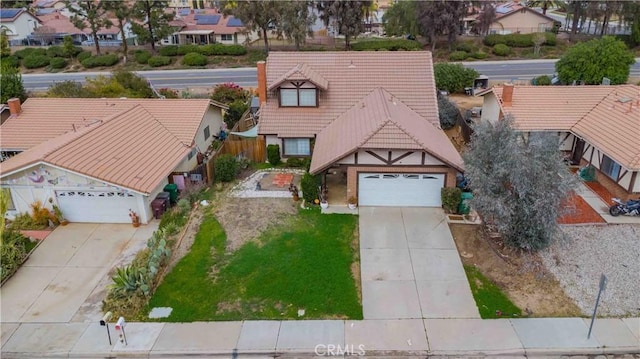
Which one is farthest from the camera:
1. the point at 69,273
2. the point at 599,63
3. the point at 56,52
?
the point at 56,52

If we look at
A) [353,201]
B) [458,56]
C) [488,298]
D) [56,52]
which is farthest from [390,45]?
[488,298]

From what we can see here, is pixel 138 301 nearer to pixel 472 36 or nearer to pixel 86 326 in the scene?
pixel 86 326

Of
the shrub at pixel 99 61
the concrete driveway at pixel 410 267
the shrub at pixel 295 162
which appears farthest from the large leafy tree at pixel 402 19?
the concrete driveway at pixel 410 267

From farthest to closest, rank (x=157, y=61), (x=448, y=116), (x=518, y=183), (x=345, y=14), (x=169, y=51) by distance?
1. (x=169, y=51)
2. (x=157, y=61)
3. (x=345, y=14)
4. (x=448, y=116)
5. (x=518, y=183)

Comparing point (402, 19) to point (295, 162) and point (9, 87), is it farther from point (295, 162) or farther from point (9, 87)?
point (9, 87)

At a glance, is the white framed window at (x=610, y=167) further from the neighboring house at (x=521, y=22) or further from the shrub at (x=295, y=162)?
the neighboring house at (x=521, y=22)

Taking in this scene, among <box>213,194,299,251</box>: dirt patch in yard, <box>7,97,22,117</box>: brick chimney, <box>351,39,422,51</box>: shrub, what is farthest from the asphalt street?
<box>213,194,299,251</box>: dirt patch in yard

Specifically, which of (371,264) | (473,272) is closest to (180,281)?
(371,264)
